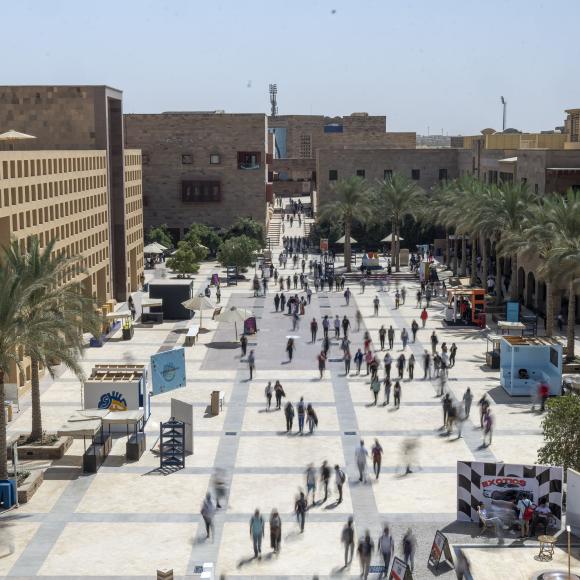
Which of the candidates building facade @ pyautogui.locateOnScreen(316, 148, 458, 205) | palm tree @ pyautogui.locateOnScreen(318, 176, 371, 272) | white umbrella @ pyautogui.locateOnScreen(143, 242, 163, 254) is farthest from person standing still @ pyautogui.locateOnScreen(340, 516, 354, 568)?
building facade @ pyautogui.locateOnScreen(316, 148, 458, 205)

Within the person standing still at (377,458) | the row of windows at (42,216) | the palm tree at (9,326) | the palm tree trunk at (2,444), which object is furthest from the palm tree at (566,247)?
the palm tree trunk at (2,444)

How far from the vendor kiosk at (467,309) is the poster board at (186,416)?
1025 inches

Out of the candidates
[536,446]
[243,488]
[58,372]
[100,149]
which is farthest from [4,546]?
[100,149]

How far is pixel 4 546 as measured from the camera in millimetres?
25062

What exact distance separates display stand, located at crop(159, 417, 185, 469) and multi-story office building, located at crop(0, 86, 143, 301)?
20335 mm

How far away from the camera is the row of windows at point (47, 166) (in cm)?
4090

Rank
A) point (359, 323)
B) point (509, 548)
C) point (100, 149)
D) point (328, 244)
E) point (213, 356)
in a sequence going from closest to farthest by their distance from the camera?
point (509, 548), point (213, 356), point (359, 323), point (100, 149), point (328, 244)

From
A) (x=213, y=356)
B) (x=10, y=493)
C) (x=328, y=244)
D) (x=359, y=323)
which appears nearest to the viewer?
(x=10, y=493)

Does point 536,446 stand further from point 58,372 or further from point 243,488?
point 58,372

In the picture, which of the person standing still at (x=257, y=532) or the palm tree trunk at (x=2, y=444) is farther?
the palm tree trunk at (x=2, y=444)

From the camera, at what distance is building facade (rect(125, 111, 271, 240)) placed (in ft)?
314

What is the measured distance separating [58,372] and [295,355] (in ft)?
36.8

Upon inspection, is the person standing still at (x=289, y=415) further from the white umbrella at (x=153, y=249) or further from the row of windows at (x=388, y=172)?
the row of windows at (x=388, y=172)

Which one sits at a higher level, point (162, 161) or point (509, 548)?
point (162, 161)
